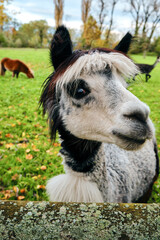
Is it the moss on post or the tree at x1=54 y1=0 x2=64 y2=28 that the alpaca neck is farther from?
the tree at x1=54 y1=0 x2=64 y2=28

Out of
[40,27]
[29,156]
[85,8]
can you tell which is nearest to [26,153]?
[29,156]

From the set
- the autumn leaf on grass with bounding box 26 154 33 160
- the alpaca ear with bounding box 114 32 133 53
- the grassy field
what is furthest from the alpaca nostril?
the autumn leaf on grass with bounding box 26 154 33 160

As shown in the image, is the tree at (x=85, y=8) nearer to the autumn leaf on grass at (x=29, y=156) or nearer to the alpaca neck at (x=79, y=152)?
the autumn leaf on grass at (x=29, y=156)

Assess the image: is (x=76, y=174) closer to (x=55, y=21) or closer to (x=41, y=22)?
(x=55, y=21)

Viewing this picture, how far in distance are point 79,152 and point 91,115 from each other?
50 centimetres

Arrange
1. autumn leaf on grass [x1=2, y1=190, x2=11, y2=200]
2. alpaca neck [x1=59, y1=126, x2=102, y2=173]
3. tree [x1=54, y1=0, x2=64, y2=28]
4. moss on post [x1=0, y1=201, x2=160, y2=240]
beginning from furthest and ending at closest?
tree [x1=54, y1=0, x2=64, y2=28], autumn leaf on grass [x1=2, y1=190, x2=11, y2=200], alpaca neck [x1=59, y1=126, x2=102, y2=173], moss on post [x1=0, y1=201, x2=160, y2=240]

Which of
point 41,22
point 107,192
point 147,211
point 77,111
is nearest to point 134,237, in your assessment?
point 147,211

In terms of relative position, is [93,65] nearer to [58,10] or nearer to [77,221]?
[77,221]

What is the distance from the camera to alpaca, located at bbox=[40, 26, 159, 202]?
4.28 ft

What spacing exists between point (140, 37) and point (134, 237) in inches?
81.8

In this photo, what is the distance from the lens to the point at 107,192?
194 cm

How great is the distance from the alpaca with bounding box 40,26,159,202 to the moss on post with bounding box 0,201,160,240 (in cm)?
63

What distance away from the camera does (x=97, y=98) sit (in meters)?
1.43

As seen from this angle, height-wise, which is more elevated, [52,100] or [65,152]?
[52,100]
